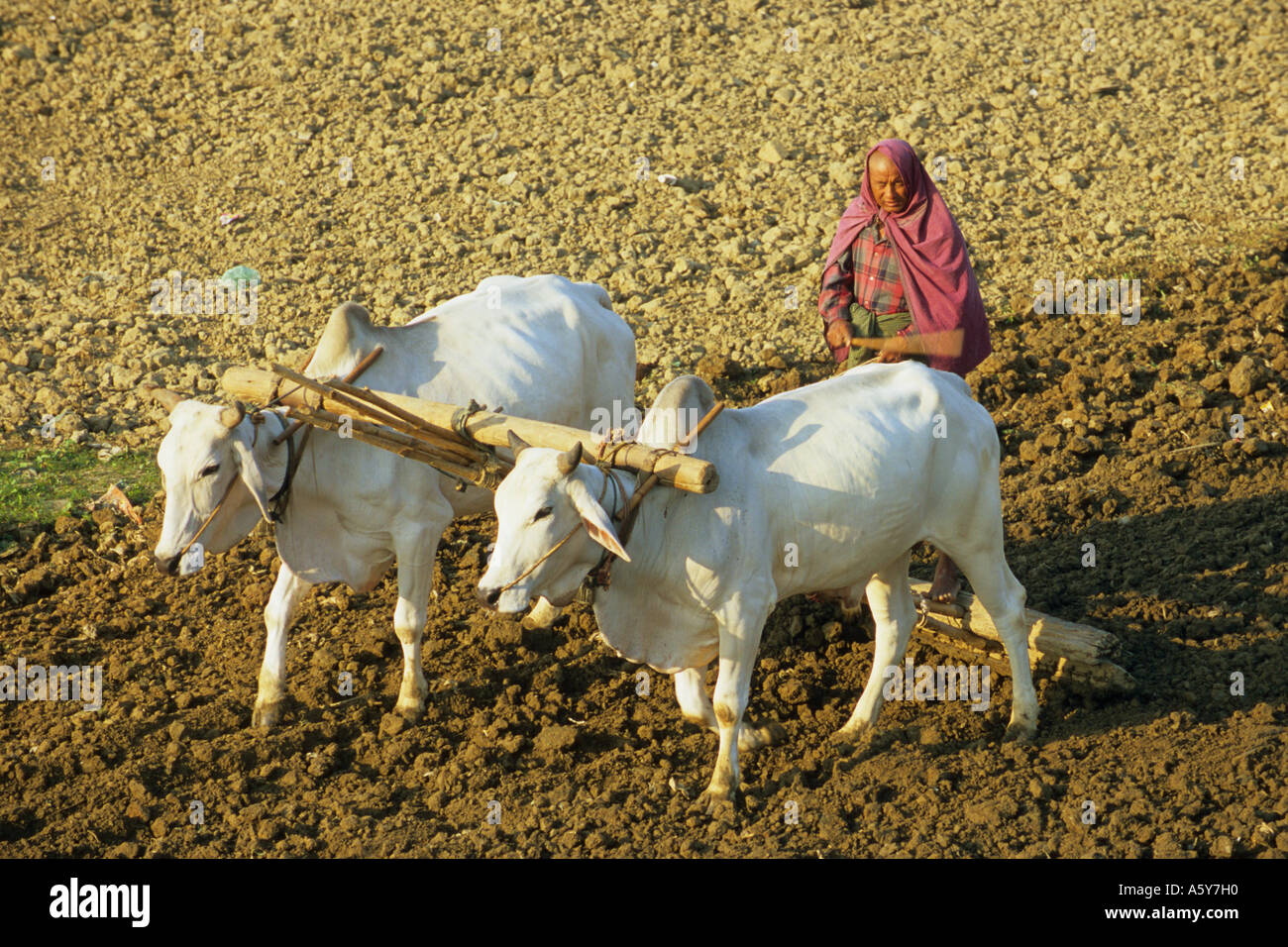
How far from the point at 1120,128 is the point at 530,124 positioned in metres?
5.00


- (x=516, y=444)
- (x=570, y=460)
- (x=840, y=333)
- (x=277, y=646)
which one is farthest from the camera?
(x=840, y=333)

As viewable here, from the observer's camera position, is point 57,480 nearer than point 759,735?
No

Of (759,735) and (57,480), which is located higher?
(57,480)

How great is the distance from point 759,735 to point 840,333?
6.11 feet

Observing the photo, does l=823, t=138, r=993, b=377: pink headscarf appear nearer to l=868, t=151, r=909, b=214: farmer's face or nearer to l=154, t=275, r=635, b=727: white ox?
l=868, t=151, r=909, b=214: farmer's face

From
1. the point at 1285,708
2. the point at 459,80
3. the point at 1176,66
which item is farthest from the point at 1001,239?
the point at 1285,708

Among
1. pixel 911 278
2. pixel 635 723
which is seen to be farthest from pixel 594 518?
pixel 911 278

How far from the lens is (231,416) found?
17.1 ft

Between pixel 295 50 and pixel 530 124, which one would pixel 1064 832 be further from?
pixel 295 50

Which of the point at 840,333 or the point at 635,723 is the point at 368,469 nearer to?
the point at 635,723

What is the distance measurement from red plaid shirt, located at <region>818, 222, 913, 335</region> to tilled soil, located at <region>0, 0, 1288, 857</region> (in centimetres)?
140

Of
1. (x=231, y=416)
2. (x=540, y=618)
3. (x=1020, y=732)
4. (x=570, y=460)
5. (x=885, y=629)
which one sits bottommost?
(x=1020, y=732)

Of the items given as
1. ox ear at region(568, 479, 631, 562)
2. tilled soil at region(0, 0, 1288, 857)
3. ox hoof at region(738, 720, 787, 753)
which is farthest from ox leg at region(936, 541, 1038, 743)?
ox ear at region(568, 479, 631, 562)

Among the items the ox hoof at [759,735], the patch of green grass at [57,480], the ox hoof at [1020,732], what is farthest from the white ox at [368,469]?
the patch of green grass at [57,480]
